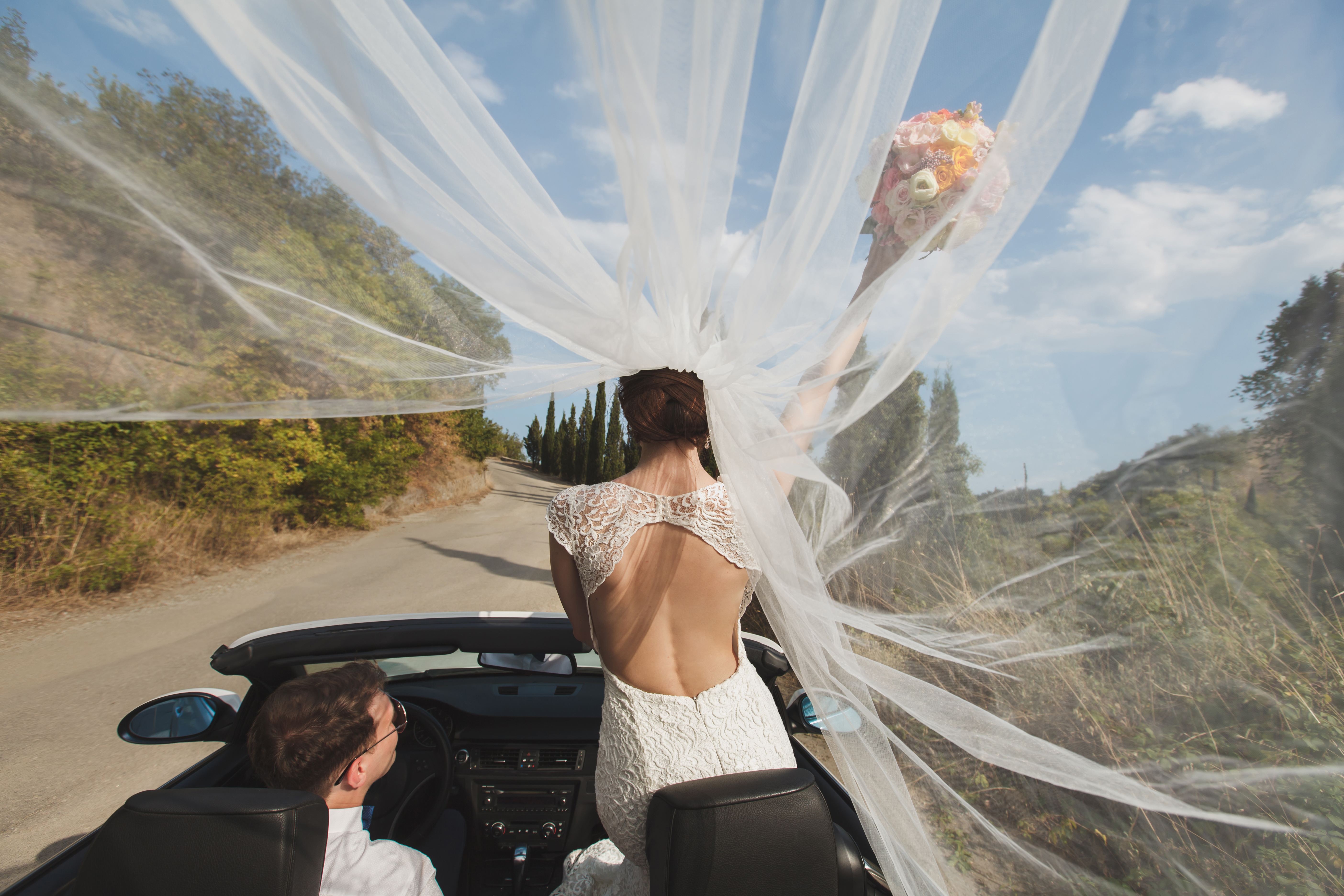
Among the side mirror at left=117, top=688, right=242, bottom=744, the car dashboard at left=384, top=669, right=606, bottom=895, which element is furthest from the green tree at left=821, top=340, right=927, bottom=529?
the side mirror at left=117, top=688, right=242, bottom=744

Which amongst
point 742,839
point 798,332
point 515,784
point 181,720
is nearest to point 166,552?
point 181,720

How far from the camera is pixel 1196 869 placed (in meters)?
0.82

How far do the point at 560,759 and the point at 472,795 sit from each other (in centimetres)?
36

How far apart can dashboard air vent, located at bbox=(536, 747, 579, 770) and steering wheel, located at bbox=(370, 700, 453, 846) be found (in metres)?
0.35

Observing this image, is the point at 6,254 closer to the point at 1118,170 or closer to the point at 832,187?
the point at 832,187

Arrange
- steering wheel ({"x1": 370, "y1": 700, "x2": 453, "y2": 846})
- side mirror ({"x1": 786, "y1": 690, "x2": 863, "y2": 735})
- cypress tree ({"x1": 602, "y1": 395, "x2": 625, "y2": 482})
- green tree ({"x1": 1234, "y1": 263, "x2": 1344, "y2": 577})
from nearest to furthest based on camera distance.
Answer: green tree ({"x1": 1234, "y1": 263, "x2": 1344, "y2": 577}), side mirror ({"x1": 786, "y1": 690, "x2": 863, "y2": 735}), steering wheel ({"x1": 370, "y1": 700, "x2": 453, "y2": 846}), cypress tree ({"x1": 602, "y1": 395, "x2": 625, "y2": 482})

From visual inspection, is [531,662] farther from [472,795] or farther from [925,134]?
[925,134]

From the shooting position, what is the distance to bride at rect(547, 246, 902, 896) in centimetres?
139

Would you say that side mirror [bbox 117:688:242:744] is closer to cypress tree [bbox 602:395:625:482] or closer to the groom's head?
the groom's head

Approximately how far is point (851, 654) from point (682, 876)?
547 millimetres

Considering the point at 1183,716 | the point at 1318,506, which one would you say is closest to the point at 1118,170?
the point at 1318,506

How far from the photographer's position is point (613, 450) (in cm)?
2688

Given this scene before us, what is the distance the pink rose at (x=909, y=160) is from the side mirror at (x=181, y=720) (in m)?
2.47

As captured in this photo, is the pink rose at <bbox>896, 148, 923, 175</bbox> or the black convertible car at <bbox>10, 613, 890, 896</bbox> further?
the black convertible car at <bbox>10, 613, 890, 896</bbox>
